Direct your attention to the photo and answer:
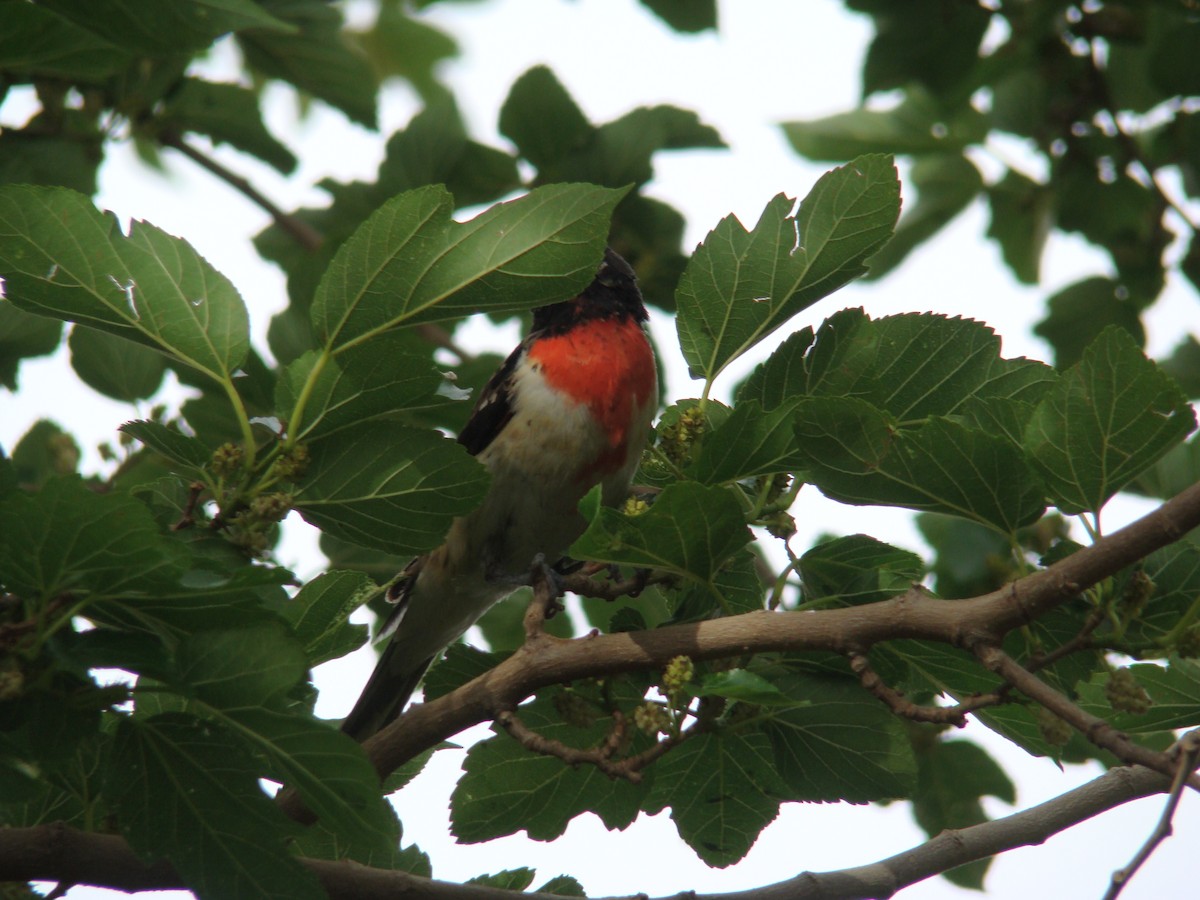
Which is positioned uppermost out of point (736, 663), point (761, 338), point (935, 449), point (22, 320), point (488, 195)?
point (488, 195)

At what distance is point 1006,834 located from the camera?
278 cm

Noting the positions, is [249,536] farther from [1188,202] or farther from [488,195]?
[1188,202]

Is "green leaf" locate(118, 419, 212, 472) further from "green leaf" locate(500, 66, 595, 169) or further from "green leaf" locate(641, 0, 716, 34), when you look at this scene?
"green leaf" locate(641, 0, 716, 34)

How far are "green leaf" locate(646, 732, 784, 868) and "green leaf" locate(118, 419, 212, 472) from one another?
130cm

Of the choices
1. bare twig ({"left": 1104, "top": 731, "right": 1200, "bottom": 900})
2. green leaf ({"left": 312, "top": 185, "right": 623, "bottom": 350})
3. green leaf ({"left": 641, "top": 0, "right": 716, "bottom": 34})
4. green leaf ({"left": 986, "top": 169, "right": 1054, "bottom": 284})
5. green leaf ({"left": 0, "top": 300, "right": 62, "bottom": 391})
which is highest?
green leaf ({"left": 986, "top": 169, "right": 1054, "bottom": 284})

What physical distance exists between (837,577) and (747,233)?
2.58 ft

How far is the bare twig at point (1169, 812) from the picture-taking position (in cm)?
180

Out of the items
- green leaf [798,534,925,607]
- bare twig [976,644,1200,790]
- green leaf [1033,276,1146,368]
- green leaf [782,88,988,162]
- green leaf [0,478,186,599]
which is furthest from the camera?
green leaf [782,88,988,162]

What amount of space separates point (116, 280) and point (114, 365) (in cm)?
148

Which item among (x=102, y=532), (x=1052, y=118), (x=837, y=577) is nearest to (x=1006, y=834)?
(x=837, y=577)

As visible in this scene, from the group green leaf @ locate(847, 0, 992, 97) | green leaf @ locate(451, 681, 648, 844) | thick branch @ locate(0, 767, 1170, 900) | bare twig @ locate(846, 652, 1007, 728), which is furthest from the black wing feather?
green leaf @ locate(847, 0, 992, 97)

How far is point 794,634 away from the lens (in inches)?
96.0

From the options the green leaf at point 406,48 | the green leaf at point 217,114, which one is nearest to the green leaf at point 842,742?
Answer: the green leaf at point 217,114

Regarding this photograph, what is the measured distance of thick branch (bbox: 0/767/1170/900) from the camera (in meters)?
2.56
